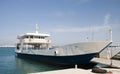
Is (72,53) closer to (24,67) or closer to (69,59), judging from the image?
(69,59)

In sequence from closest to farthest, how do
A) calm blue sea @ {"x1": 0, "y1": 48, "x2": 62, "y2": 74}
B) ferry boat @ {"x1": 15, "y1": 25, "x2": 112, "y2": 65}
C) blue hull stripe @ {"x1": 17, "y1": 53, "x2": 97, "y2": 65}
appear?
1. ferry boat @ {"x1": 15, "y1": 25, "x2": 112, "y2": 65}
2. blue hull stripe @ {"x1": 17, "y1": 53, "x2": 97, "y2": 65}
3. calm blue sea @ {"x1": 0, "y1": 48, "x2": 62, "y2": 74}

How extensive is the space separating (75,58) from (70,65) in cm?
134

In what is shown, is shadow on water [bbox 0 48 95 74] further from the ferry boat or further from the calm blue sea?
the ferry boat

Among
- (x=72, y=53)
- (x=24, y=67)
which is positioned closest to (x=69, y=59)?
(x=72, y=53)

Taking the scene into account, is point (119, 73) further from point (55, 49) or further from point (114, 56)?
point (114, 56)

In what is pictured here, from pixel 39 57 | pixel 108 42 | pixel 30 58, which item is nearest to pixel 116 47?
pixel 108 42

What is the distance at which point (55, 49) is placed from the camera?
2369cm

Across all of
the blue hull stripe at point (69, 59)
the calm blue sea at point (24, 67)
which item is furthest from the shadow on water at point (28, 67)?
the blue hull stripe at point (69, 59)

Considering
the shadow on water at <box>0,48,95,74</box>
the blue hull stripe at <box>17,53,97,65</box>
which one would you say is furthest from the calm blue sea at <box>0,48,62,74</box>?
the blue hull stripe at <box>17,53,97,65</box>

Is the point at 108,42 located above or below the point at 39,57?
above

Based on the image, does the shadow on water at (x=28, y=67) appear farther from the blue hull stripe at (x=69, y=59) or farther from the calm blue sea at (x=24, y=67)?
the blue hull stripe at (x=69, y=59)

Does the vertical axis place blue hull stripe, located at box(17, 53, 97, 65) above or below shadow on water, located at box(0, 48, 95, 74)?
above

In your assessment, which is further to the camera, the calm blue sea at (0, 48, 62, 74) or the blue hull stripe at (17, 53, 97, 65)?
the calm blue sea at (0, 48, 62, 74)

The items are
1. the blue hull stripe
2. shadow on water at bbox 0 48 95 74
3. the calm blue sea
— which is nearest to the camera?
the blue hull stripe
